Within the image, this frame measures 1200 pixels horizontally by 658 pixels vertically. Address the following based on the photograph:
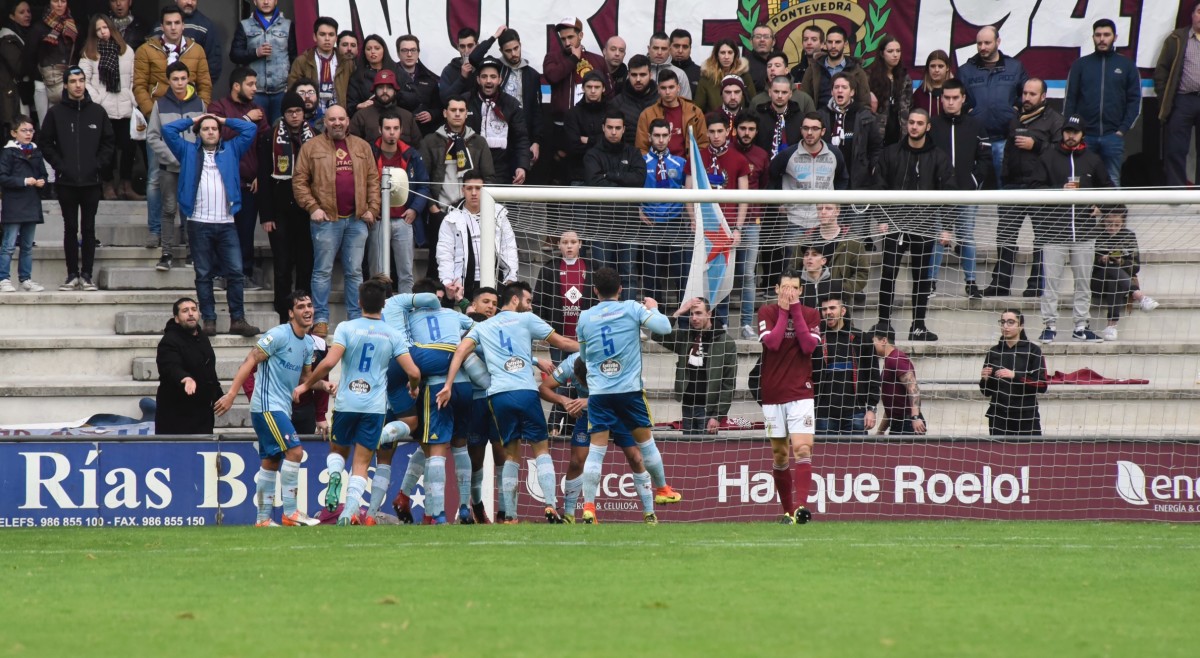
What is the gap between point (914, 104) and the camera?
15961 millimetres

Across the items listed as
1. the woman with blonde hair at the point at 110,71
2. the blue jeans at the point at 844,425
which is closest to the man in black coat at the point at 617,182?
the blue jeans at the point at 844,425

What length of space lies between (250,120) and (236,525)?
15.2 feet

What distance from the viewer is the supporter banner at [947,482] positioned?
42.5 ft

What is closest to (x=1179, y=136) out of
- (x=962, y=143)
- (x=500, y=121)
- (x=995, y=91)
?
(x=995, y=91)

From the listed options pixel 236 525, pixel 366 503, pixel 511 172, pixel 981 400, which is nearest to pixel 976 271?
pixel 981 400

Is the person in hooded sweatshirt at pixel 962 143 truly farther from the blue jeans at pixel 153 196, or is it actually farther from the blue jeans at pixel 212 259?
the blue jeans at pixel 153 196

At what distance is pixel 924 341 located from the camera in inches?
570

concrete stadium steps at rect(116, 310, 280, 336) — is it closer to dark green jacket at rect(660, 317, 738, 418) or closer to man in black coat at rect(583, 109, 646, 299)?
man in black coat at rect(583, 109, 646, 299)

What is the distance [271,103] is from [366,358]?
5.39m

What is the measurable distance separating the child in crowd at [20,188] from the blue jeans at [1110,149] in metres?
10.9

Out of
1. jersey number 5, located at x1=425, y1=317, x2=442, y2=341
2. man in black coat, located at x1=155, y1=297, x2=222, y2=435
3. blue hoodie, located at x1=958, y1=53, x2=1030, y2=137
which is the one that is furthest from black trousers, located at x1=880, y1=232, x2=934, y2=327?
man in black coat, located at x1=155, y1=297, x2=222, y2=435

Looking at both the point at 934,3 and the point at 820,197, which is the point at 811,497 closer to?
the point at 820,197

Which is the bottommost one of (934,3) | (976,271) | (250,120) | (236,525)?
(236,525)

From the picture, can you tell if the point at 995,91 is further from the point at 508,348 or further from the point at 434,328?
the point at 434,328
